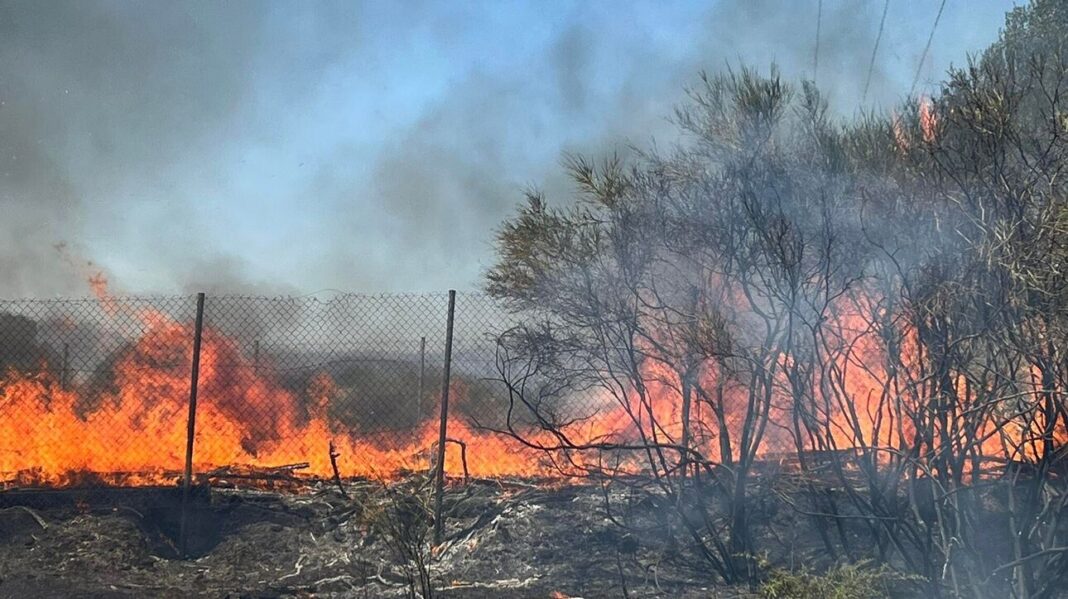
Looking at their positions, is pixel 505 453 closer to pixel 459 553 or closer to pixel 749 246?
pixel 459 553

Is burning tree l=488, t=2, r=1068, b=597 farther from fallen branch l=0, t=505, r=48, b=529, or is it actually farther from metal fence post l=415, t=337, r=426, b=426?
fallen branch l=0, t=505, r=48, b=529

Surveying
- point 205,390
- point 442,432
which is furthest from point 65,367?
point 442,432

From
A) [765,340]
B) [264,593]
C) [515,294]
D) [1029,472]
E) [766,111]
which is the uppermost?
[766,111]

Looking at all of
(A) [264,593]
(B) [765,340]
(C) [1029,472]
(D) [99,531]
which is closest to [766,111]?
(B) [765,340]

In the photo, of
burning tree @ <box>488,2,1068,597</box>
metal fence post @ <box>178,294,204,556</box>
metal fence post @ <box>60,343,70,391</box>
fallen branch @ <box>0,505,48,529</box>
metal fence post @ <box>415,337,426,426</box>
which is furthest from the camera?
metal fence post @ <box>60,343,70,391</box>

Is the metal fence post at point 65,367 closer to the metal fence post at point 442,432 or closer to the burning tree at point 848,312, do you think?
the metal fence post at point 442,432

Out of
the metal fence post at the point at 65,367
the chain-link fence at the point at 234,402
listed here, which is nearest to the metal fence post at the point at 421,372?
the chain-link fence at the point at 234,402

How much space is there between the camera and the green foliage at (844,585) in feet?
14.2

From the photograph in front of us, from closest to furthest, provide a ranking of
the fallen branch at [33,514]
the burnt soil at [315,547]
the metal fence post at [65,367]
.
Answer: the burnt soil at [315,547] → the fallen branch at [33,514] → the metal fence post at [65,367]

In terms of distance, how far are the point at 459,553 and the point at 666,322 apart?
2320 mm

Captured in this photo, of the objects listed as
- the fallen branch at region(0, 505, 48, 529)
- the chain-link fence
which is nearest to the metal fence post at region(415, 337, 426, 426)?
the chain-link fence

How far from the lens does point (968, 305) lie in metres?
4.33

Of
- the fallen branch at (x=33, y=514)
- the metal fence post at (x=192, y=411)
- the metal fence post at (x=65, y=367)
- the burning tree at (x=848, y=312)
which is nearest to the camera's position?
the burning tree at (x=848, y=312)

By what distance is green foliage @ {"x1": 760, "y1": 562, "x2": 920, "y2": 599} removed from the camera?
14.2 ft
